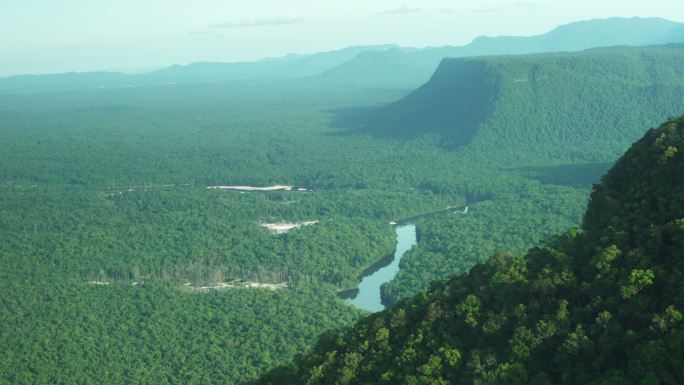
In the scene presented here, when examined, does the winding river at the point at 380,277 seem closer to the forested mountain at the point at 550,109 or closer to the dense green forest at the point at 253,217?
the dense green forest at the point at 253,217

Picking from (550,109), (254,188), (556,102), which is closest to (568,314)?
(254,188)

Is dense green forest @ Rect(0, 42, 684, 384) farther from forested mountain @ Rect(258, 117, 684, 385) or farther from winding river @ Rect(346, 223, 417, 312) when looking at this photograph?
forested mountain @ Rect(258, 117, 684, 385)

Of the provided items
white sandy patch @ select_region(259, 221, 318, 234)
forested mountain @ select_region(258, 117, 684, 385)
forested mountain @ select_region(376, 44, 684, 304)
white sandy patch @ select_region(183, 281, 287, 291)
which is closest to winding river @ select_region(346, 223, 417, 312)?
white sandy patch @ select_region(183, 281, 287, 291)

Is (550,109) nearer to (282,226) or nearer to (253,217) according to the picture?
(282,226)

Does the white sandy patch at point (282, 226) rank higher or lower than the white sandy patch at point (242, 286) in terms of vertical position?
higher

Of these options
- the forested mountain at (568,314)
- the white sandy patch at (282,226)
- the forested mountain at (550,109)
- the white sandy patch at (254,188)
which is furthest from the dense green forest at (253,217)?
the forested mountain at (568,314)

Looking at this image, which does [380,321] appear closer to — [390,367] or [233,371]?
[390,367]

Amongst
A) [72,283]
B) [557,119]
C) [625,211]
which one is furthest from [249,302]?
[557,119]

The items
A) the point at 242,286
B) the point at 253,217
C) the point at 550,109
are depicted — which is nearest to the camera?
the point at 242,286
